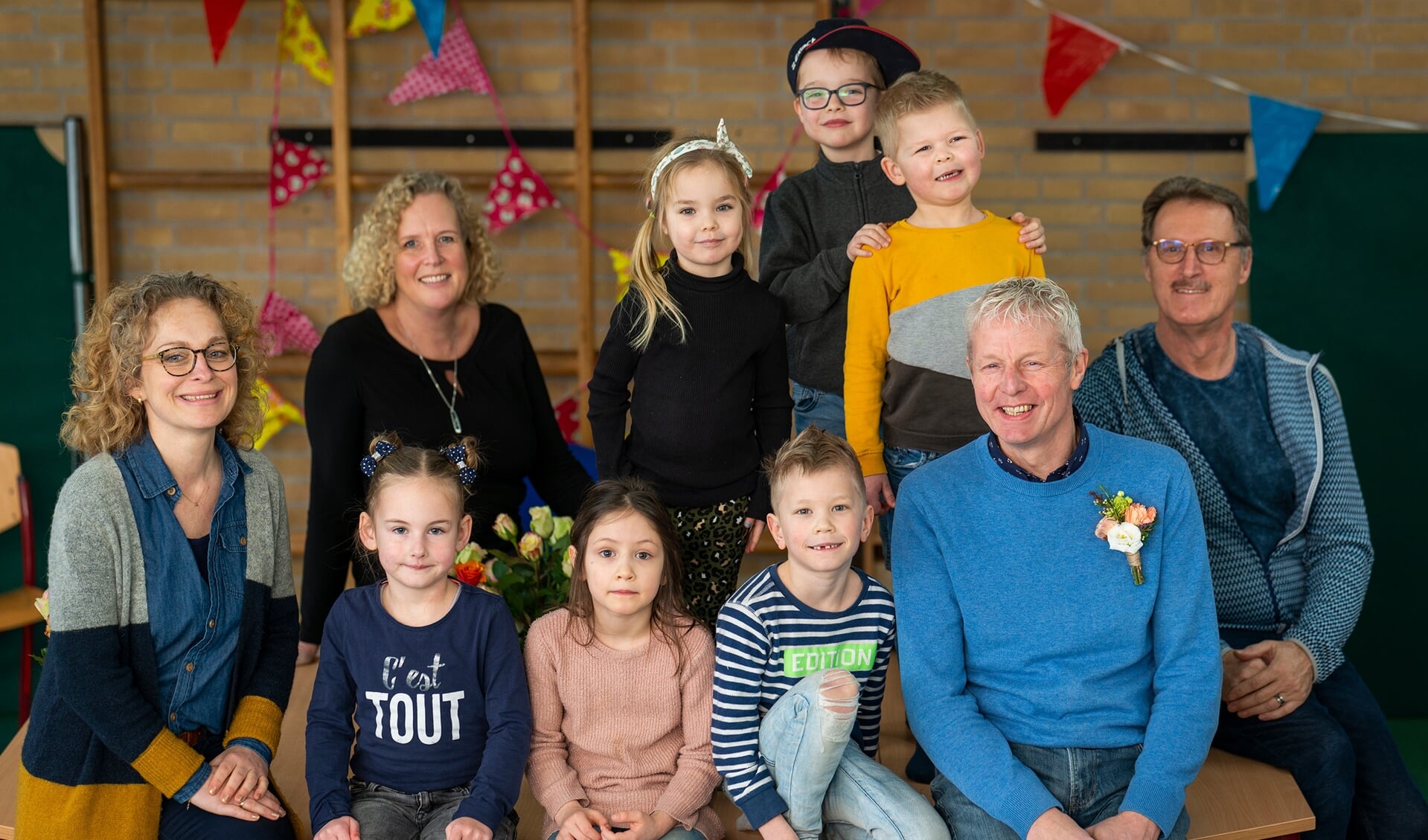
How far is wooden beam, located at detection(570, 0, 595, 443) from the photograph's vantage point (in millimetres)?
3924

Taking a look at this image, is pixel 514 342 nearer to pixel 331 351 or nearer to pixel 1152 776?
pixel 331 351

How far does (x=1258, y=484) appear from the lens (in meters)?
2.62

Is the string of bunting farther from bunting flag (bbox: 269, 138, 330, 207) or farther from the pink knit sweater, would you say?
the pink knit sweater

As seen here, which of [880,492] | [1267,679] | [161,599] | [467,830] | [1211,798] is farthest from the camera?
[880,492]

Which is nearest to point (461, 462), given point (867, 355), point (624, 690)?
point (624, 690)

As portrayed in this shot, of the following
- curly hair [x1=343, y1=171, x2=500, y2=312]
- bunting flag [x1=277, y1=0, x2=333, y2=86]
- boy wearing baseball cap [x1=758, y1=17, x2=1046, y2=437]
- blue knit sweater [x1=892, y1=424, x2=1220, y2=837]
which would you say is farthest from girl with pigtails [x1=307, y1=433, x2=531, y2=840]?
bunting flag [x1=277, y1=0, x2=333, y2=86]

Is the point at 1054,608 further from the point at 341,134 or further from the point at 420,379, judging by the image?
the point at 341,134

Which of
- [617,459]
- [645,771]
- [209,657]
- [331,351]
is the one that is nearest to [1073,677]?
[645,771]

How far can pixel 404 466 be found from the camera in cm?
217

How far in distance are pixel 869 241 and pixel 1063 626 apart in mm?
872

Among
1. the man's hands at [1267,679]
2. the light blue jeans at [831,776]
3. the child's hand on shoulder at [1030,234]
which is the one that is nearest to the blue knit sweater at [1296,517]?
the man's hands at [1267,679]

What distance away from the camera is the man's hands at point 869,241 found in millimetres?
2475

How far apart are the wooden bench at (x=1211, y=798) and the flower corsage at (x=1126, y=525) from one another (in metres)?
0.53

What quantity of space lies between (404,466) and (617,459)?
540mm
